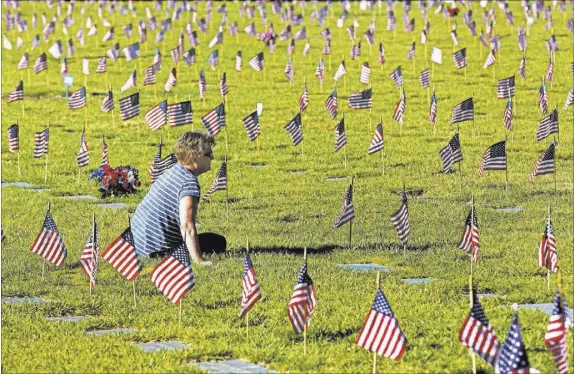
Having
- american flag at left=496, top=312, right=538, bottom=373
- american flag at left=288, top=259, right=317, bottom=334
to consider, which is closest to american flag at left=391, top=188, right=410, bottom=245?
american flag at left=288, top=259, right=317, bottom=334

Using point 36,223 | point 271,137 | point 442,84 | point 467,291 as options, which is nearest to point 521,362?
point 467,291

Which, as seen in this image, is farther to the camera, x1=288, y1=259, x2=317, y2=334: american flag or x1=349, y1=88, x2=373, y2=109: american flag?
x1=349, y1=88, x2=373, y2=109: american flag

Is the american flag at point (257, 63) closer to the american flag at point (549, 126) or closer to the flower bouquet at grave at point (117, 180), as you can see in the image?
the american flag at point (549, 126)

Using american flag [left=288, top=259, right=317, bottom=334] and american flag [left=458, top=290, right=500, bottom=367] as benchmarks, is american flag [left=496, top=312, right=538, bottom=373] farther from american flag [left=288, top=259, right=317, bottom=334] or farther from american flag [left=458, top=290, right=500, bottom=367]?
american flag [left=288, top=259, right=317, bottom=334]

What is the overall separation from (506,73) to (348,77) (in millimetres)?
4946

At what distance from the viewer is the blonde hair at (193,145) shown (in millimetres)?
14930

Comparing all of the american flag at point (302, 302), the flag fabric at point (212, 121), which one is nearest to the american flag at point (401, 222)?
the american flag at point (302, 302)

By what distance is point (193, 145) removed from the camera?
1498 centimetres

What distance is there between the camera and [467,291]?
1416 centimetres

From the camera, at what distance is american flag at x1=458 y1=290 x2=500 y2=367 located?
9.75m

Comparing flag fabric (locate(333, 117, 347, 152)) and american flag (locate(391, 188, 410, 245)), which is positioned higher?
flag fabric (locate(333, 117, 347, 152))

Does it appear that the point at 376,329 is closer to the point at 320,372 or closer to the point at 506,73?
the point at 320,372

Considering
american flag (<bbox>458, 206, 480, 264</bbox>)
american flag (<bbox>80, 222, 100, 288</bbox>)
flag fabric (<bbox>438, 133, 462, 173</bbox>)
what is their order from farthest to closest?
flag fabric (<bbox>438, 133, 462, 173</bbox>), american flag (<bbox>458, 206, 480, 264</bbox>), american flag (<bbox>80, 222, 100, 288</bbox>)

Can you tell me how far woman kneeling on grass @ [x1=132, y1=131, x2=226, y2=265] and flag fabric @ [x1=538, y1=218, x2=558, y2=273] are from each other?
3756 millimetres
